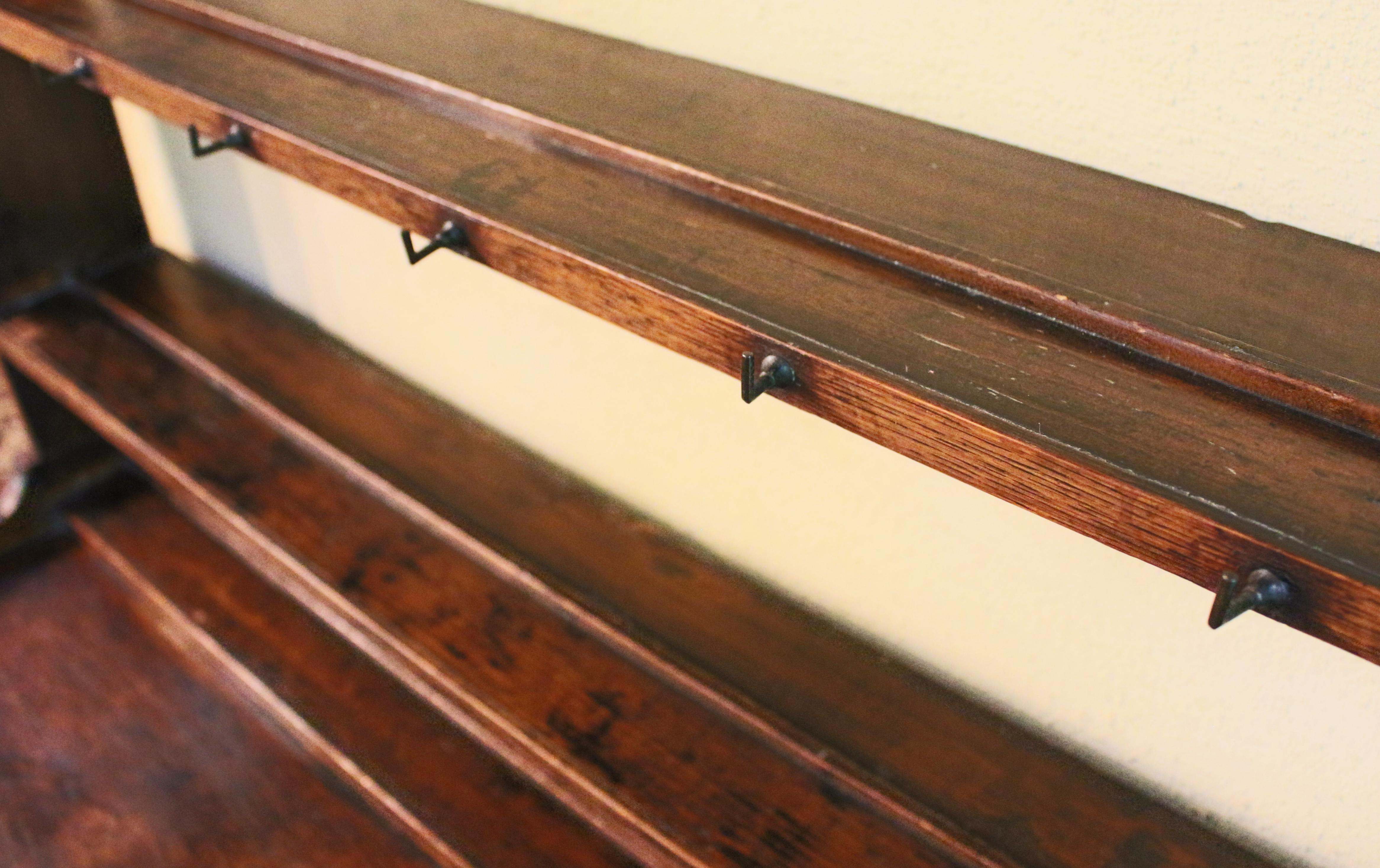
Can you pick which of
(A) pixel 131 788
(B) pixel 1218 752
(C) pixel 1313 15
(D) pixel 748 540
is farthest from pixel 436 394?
(C) pixel 1313 15

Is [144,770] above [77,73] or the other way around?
the other way around

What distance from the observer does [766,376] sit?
0.73 meters

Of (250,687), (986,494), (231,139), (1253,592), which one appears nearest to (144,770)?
(250,687)

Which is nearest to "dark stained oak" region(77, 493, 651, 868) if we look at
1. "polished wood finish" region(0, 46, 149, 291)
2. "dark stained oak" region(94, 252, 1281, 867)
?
"dark stained oak" region(94, 252, 1281, 867)

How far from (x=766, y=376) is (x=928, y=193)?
0.25 m

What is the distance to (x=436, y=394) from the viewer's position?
5.87 feet

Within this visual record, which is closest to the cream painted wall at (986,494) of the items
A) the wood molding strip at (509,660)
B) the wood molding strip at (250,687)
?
the wood molding strip at (509,660)

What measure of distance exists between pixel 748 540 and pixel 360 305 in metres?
0.81

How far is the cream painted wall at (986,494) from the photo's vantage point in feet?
2.77

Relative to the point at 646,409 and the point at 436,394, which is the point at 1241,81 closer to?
the point at 646,409

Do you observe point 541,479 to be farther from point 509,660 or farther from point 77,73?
point 77,73

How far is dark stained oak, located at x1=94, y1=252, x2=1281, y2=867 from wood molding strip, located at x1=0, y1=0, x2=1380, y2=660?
0.57 m

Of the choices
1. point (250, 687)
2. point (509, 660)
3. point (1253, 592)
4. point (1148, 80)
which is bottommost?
point (250, 687)

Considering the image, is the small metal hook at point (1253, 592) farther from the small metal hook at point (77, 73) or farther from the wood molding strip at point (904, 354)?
the small metal hook at point (77, 73)
